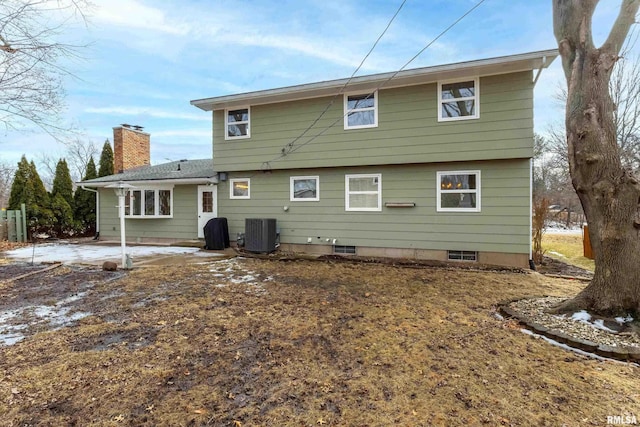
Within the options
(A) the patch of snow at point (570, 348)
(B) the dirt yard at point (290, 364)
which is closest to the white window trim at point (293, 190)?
(B) the dirt yard at point (290, 364)

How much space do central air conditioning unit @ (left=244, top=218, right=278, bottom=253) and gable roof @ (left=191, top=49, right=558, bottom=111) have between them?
12.3 feet

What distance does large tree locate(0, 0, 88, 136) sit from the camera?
6211 millimetres

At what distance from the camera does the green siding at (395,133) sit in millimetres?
7383

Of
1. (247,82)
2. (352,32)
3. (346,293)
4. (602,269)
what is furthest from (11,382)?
(247,82)

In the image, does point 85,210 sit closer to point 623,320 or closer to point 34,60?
point 34,60

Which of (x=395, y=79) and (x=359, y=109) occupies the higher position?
(x=395, y=79)

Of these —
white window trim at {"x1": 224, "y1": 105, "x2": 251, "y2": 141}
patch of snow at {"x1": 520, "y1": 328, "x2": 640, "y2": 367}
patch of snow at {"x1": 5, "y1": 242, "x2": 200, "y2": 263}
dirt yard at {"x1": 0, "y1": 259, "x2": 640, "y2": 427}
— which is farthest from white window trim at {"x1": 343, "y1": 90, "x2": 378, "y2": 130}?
patch of snow at {"x1": 520, "y1": 328, "x2": 640, "y2": 367}

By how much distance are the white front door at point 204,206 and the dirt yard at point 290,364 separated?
5607mm

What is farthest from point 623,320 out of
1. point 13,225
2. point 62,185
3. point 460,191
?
point 62,185

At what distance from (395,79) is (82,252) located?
10.4 meters

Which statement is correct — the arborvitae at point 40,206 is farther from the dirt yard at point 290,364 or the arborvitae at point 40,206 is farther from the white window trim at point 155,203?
the dirt yard at point 290,364

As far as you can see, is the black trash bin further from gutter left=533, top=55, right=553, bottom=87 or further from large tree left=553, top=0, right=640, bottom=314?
gutter left=533, top=55, right=553, bottom=87

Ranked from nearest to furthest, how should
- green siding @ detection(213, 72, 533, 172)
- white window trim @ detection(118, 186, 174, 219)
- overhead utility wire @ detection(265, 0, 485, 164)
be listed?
overhead utility wire @ detection(265, 0, 485, 164)
green siding @ detection(213, 72, 533, 172)
white window trim @ detection(118, 186, 174, 219)

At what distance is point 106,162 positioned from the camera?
14.4 meters
